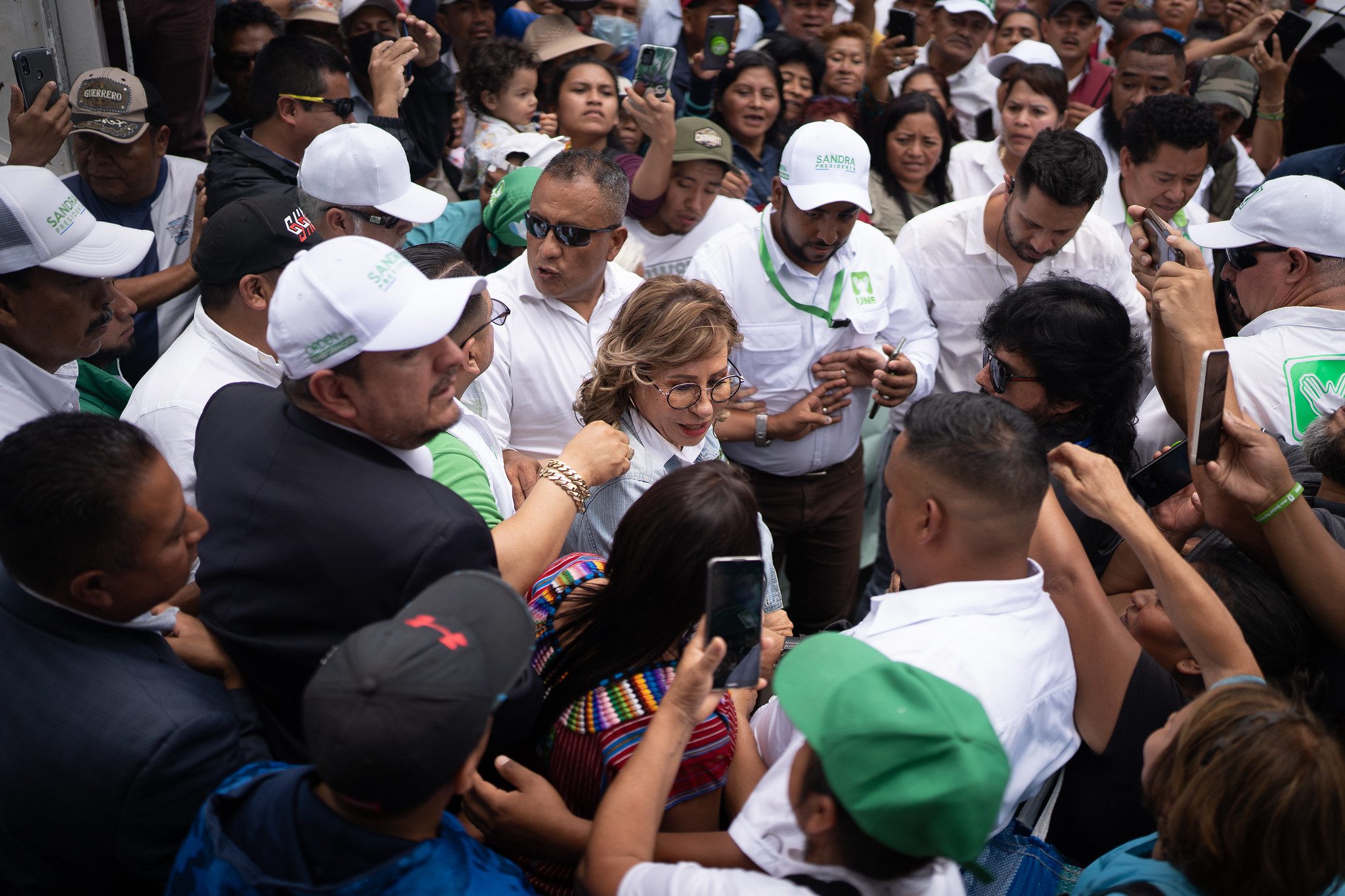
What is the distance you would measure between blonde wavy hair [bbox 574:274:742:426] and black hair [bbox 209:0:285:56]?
3107mm

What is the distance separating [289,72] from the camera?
407 centimetres

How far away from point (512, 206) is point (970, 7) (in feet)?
13.7

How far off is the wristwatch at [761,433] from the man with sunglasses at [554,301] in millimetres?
764

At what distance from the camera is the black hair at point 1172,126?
4.41 m

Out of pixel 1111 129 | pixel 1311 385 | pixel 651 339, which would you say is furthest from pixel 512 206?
pixel 1111 129

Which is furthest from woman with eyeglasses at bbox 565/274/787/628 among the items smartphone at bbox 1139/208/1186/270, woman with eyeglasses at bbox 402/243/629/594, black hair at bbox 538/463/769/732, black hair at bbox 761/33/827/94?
black hair at bbox 761/33/827/94

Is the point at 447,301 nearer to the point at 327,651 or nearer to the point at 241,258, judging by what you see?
the point at 327,651

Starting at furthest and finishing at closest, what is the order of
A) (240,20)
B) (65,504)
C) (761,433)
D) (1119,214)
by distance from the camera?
1. (1119,214)
2. (240,20)
3. (761,433)
4. (65,504)

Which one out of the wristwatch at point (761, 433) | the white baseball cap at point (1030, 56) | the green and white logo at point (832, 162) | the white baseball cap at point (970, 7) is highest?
the green and white logo at point (832, 162)

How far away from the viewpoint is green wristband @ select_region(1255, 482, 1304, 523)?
2318 millimetres

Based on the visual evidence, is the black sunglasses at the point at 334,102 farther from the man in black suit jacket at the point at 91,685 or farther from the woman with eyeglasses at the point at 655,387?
the man in black suit jacket at the point at 91,685

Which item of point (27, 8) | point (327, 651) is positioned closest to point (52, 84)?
point (27, 8)

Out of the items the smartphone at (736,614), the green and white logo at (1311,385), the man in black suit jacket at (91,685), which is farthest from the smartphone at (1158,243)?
the man in black suit jacket at (91,685)

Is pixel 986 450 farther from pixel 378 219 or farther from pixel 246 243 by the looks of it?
pixel 378 219
